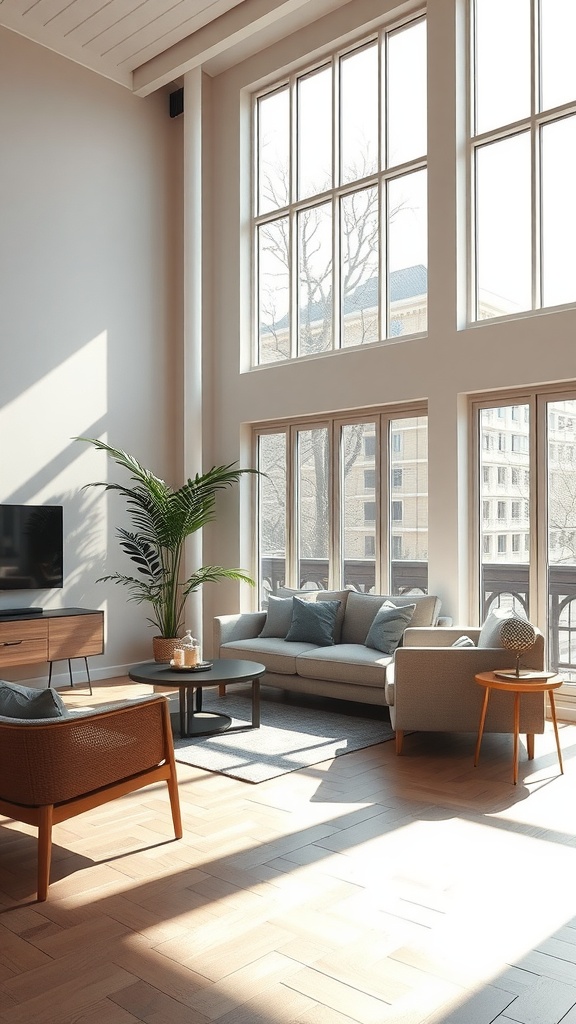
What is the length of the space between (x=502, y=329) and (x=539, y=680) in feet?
9.09

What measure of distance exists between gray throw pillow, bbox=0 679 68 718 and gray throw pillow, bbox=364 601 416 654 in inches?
123

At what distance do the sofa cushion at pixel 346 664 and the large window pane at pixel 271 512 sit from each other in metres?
1.73

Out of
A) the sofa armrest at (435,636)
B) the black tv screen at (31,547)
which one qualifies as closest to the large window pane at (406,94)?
the sofa armrest at (435,636)

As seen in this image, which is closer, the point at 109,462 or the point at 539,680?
the point at 539,680

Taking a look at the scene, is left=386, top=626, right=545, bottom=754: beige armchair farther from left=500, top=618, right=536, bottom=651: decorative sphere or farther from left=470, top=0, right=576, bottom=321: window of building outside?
left=470, top=0, right=576, bottom=321: window of building outside

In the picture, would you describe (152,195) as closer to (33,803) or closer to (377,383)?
(377,383)

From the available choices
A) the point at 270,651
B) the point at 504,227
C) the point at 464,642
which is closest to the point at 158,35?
the point at 504,227

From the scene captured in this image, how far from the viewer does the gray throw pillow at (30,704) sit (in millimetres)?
3223

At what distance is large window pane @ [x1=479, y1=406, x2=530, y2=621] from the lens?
6.14m

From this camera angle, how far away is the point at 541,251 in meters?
6.09

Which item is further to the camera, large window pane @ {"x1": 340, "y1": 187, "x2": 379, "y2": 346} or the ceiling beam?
large window pane @ {"x1": 340, "y1": 187, "x2": 379, "y2": 346}

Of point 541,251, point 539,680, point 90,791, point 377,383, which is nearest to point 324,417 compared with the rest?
point 377,383

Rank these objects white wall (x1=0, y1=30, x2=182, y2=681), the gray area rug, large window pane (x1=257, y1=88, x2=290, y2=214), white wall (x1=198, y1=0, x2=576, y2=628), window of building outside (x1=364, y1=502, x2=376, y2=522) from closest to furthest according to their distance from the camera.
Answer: the gray area rug
white wall (x1=198, y1=0, x2=576, y2=628)
white wall (x1=0, y1=30, x2=182, y2=681)
window of building outside (x1=364, y1=502, x2=376, y2=522)
large window pane (x1=257, y1=88, x2=290, y2=214)

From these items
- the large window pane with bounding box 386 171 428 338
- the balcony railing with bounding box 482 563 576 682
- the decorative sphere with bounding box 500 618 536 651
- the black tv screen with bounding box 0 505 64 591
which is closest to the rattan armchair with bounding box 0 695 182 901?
the decorative sphere with bounding box 500 618 536 651
